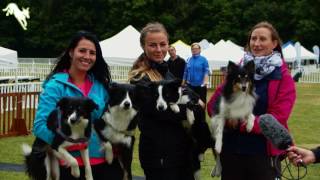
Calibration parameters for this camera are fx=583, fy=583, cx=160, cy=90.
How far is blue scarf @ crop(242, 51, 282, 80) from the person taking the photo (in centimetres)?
496

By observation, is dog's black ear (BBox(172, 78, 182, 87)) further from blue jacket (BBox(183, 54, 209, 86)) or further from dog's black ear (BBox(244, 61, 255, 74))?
blue jacket (BBox(183, 54, 209, 86))

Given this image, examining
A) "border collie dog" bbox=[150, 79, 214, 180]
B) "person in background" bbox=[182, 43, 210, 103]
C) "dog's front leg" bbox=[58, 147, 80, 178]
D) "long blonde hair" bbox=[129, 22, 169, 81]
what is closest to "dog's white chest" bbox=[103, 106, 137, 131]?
"border collie dog" bbox=[150, 79, 214, 180]

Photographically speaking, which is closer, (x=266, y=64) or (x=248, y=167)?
(x=266, y=64)

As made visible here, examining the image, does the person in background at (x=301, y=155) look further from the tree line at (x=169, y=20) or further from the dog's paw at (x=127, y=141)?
the tree line at (x=169, y=20)

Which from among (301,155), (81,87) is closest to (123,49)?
(81,87)

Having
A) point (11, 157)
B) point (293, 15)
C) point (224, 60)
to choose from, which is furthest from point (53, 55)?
point (11, 157)

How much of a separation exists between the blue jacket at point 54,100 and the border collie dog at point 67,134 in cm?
5

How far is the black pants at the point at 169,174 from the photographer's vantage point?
5.03 meters

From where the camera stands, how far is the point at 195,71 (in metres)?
18.7

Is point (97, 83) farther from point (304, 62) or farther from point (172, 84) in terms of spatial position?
point (304, 62)

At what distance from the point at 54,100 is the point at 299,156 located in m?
1.85

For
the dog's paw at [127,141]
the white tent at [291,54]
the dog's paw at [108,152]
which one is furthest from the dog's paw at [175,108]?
the white tent at [291,54]

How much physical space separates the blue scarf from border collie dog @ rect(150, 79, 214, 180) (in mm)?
596

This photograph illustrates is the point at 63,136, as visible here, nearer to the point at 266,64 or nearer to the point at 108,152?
the point at 108,152
